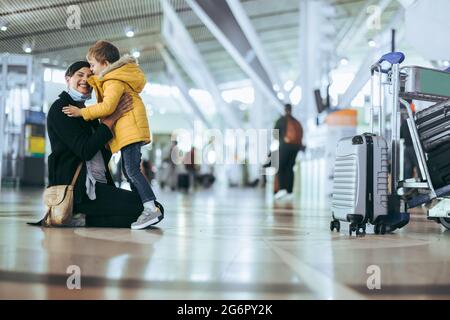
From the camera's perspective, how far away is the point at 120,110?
391 cm

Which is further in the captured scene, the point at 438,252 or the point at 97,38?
Answer: the point at 97,38

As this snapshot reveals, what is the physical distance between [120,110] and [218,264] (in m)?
1.83

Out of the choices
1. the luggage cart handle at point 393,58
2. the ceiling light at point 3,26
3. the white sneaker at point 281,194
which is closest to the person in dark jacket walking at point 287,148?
the white sneaker at point 281,194

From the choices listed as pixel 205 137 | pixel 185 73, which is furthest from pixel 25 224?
pixel 205 137

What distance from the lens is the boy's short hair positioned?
3920 mm

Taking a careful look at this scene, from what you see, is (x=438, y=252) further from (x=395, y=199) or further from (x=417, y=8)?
(x=417, y=8)

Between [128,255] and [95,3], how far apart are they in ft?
6.91

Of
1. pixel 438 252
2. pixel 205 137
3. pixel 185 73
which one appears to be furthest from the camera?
pixel 205 137

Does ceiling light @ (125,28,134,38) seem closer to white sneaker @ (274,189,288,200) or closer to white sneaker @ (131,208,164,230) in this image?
white sneaker @ (131,208,164,230)

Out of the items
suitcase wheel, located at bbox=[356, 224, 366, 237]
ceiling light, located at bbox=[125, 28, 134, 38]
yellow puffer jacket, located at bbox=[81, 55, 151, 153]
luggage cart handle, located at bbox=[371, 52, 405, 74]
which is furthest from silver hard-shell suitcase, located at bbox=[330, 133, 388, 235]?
ceiling light, located at bbox=[125, 28, 134, 38]

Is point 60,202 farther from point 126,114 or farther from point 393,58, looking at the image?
point 393,58

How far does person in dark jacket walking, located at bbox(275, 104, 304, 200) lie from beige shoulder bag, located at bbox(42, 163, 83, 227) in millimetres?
→ 6593

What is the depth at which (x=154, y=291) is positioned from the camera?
5.76 feet

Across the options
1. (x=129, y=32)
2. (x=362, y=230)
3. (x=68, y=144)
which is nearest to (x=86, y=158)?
(x=68, y=144)
